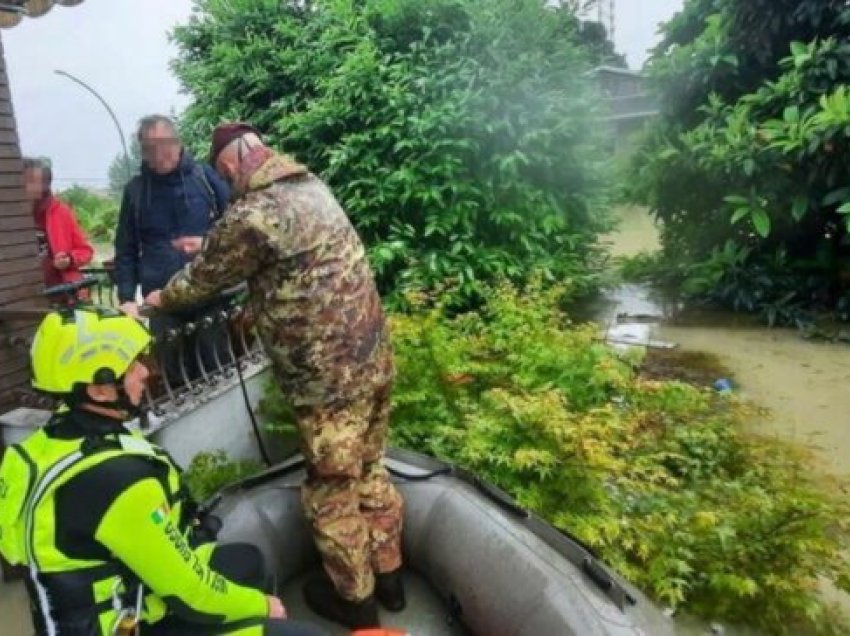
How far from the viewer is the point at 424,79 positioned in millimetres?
6082

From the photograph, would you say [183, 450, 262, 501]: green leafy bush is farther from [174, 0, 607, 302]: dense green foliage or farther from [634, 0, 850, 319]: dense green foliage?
[634, 0, 850, 319]: dense green foliage

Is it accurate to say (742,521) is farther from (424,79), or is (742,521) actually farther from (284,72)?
(284,72)

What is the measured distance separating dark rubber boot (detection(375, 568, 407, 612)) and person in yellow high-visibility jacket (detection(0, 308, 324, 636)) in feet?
3.53

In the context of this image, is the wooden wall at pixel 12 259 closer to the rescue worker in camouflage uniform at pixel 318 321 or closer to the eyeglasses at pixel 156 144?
the eyeglasses at pixel 156 144

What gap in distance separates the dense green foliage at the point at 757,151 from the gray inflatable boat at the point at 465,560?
5.45m

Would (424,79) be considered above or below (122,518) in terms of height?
above

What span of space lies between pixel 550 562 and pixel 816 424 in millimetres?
3256

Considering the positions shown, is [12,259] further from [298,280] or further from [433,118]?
[433,118]

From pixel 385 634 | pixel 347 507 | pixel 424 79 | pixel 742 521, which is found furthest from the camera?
pixel 424 79

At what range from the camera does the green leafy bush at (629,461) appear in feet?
9.07

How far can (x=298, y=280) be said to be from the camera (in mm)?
2260

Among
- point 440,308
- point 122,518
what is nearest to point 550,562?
point 122,518

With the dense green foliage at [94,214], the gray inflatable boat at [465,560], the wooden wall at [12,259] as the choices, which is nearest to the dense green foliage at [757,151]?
the gray inflatable boat at [465,560]

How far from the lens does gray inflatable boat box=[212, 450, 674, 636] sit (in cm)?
212
